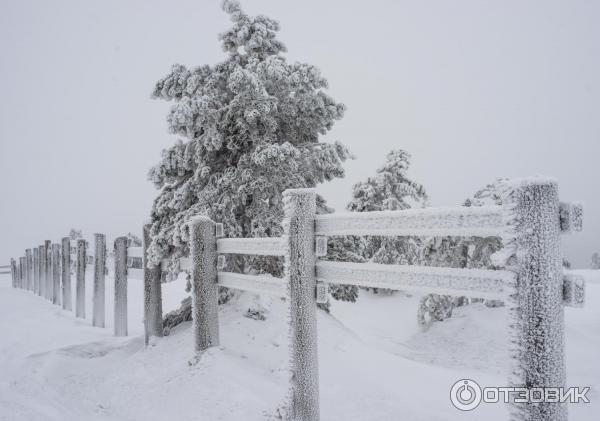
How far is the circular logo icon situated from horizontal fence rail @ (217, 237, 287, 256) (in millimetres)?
2145

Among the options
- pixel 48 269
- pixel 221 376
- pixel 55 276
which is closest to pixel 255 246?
pixel 221 376

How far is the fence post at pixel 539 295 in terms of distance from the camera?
239 centimetres

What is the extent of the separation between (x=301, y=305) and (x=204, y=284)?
6.59 ft

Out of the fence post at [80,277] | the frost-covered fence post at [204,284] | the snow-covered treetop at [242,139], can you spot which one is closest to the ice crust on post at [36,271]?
the fence post at [80,277]

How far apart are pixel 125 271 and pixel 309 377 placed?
214 inches

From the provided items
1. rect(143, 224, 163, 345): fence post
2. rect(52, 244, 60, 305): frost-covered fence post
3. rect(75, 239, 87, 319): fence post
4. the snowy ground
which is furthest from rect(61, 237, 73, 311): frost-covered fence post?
rect(143, 224, 163, 345): fence post

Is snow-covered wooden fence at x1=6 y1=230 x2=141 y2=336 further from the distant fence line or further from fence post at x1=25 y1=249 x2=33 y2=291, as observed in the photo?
the distant fence line

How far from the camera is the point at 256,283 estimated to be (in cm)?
463

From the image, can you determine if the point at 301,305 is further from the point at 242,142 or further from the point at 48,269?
the point at 48,269

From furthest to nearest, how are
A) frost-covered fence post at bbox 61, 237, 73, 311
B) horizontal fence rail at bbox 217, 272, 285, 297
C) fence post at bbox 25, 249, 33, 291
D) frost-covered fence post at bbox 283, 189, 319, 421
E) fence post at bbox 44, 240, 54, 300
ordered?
1. fence post at bbox 25, 249, 33, 291
2. fence post at bbox 44, 240, 54, 300
3. frost-covered fence post at bbox 61, 237, 73, 311
4. horizontal fence rail at bbox 217, 272, 285, 297
5. frost-covered fence post at bbox 283, 189, 319, 421

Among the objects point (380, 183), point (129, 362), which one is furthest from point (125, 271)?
point (380, 183)

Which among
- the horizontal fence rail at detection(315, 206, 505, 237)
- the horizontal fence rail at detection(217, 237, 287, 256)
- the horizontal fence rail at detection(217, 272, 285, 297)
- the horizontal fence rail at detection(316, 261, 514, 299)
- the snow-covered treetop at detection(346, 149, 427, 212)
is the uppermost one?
the snow-covered treetop at detection(346, 149, 427, 212)

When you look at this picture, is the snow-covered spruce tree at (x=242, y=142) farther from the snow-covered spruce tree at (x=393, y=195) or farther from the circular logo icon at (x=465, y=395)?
the snow-covered spruce tree at (x=393, y=195)

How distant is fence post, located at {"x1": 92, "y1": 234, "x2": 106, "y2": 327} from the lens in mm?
8742
